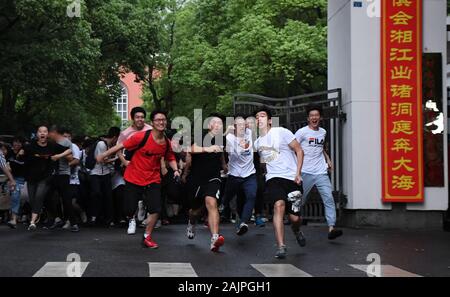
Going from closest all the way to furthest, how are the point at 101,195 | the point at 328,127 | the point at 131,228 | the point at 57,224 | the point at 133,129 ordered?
1. the point at 133,129
2. the point at 131,228
3. the point at 57,224
4. the point at 101,195
5. the point at 328,127

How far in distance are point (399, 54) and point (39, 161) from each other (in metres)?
6.31

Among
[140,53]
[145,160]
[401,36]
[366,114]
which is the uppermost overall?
[140,53]

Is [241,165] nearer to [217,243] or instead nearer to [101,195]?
[217,243]

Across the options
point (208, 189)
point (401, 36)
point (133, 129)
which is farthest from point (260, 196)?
point (208, 189)

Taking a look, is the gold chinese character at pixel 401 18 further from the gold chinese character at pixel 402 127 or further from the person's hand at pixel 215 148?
the person's hand at pixel 215 148

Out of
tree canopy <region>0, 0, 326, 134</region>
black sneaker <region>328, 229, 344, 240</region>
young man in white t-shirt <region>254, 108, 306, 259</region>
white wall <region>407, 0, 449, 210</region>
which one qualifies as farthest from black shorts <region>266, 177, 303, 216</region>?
tree canopy <region>0, 0, 326, 134</region>

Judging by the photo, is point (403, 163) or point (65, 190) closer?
point (65, 190)

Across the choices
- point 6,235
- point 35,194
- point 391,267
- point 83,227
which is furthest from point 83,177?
point 391,267

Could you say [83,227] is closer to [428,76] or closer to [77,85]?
[428,76]

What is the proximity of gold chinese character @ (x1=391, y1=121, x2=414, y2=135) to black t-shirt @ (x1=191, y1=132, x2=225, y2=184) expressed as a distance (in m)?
4.59

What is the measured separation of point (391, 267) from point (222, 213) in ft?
25.9

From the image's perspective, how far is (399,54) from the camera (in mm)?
14664

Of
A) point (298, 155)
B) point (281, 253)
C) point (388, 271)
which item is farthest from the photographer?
point (298, 155)
